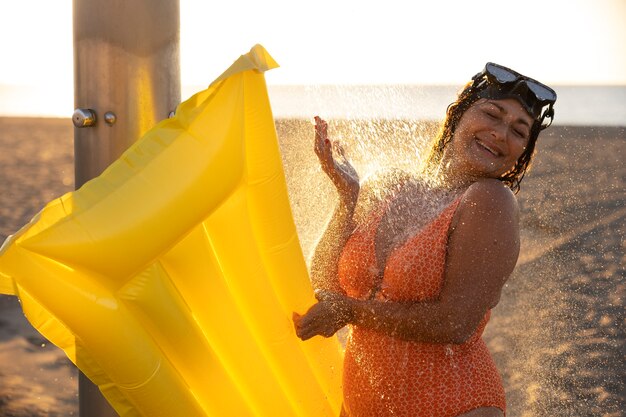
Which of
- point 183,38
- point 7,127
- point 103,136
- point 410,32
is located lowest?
point 7,127

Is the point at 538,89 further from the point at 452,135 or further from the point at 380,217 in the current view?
the point at 380,217

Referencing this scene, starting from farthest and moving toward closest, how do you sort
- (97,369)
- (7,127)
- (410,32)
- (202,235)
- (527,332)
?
1. (7,127)
2. (410,32)
3. (527,332)
4. (202,235)
5. (97,369)

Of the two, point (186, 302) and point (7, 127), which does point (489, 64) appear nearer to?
point (186, 302)

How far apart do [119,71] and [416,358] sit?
109cm

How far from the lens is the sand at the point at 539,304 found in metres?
4.68

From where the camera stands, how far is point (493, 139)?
7.06 ft

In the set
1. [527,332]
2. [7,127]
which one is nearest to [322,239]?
[527,332]

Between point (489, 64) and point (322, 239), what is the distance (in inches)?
25.5

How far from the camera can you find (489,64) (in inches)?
87.8

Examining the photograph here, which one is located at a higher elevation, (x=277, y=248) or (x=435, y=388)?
(x=277, y=248)

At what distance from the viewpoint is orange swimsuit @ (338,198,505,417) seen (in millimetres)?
2062

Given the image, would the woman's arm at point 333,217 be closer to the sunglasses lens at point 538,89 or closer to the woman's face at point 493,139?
the woman's face at point 493,139

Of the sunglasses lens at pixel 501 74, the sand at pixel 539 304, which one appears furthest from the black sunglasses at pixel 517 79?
the sand at pixel 539 304

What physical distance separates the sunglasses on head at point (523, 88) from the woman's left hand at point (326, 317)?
664 mm
